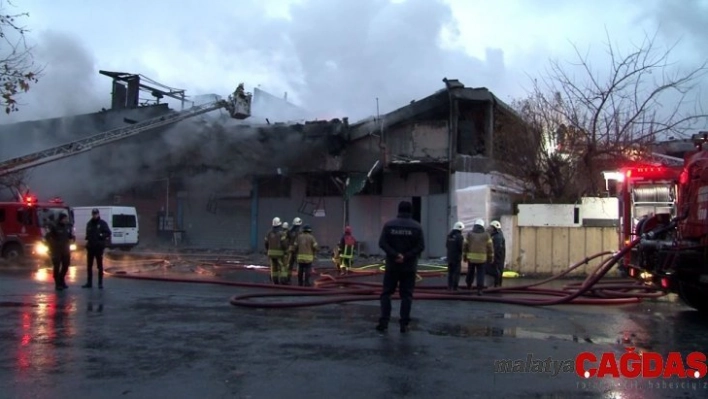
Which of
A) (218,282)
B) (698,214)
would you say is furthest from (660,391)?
(218,282)

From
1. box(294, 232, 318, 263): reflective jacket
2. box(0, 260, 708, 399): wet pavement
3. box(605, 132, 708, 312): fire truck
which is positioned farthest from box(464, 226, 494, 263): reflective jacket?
box(294, 232, 318, 263): reflective jacket

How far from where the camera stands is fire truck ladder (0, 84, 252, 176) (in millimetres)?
19328

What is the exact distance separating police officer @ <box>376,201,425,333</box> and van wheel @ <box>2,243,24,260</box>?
51.9 ft

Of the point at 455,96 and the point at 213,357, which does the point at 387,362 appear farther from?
the point at 455,96

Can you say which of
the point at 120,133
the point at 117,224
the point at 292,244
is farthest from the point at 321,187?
the point at 292,244

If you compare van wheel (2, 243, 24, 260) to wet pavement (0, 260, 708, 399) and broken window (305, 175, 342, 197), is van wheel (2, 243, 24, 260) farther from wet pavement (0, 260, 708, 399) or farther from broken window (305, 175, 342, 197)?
broken window (305, 175, 342, 197)

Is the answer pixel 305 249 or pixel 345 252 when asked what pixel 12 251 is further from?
pixel 305 249

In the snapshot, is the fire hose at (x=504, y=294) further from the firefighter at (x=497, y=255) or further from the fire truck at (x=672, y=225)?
the firefighter at (x=497, y=255)

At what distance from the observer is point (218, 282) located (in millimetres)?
12625

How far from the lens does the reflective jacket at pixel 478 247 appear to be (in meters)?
11.0

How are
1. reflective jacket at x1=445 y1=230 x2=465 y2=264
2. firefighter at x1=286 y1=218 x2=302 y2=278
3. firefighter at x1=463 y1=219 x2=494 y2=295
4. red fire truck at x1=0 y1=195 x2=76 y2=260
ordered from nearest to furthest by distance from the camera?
firefighter at x1=463 y1=219 x2=494 y2=295, reflective jacket at x1=445 y1=230 x2=465 y2=264, firefighter at x1=286 y1=218 x2=302 y2=278, red fire truck at x1=0 y1=195 x2=76 y2=260

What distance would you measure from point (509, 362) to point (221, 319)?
3.77 metres

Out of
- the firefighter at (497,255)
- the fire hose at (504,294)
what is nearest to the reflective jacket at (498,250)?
the firefighter at (497,255)

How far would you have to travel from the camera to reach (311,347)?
608 cm
